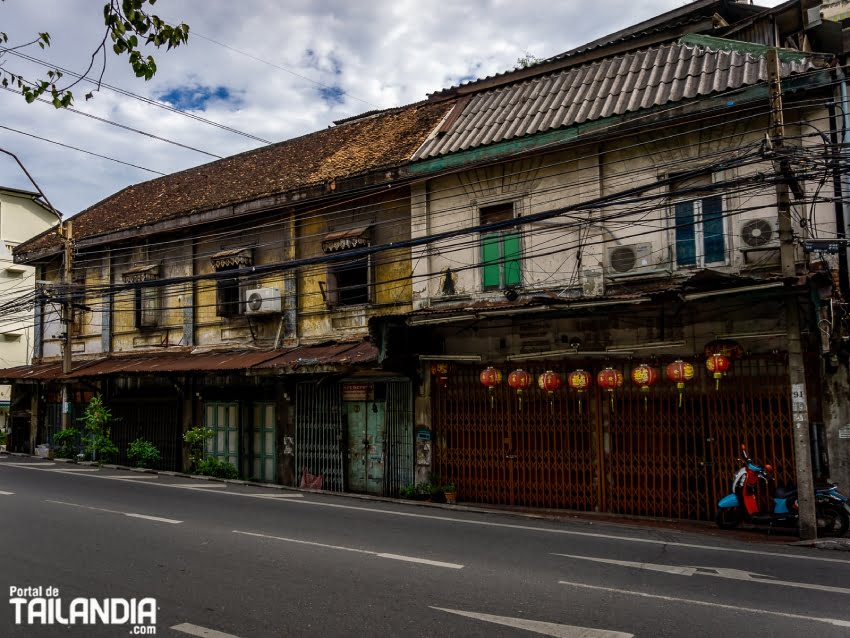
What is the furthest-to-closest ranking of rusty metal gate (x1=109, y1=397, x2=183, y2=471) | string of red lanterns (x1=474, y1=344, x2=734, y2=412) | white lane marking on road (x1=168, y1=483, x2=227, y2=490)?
rusty metal gate (x1=109, y1=397, x2=183, y2=471) → white lane marking on road (x1=168, y1=483, x2=227, y2=490) → string of red lanterns (x1=474, y1=344, x2=734, y2=412)

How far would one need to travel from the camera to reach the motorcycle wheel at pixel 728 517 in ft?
35.1

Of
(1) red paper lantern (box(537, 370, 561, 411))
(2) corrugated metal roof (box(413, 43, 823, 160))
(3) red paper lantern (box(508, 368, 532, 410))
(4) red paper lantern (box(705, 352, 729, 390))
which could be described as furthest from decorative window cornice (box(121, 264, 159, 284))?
(4) red paper lantern (box(705, 352, 729, 390))

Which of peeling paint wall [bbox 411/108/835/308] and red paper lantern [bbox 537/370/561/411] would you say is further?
red paper lantern [bbox 537/370/561/411]

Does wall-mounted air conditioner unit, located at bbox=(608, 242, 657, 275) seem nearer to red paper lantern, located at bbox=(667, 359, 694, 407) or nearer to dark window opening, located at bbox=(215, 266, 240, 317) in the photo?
red paper lantern, located at bbox=(667, 359, 694, 407)

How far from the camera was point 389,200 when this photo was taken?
15.6 metres

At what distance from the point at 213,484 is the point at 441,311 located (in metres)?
7.36

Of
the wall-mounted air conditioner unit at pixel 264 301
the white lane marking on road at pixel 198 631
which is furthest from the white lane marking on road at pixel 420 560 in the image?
the wall-mounted air conditioner unit at pixel 264 301

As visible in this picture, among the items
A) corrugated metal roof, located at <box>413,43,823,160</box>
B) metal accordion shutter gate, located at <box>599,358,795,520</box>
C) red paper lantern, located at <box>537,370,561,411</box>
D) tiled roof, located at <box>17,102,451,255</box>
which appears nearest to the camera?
metal accordion shutter gate, located at <box>599,358,795,520</box>

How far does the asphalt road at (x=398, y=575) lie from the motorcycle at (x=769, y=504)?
69cm

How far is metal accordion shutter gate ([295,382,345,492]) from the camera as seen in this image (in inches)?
633

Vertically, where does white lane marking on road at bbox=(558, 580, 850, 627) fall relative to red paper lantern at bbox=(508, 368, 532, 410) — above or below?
below

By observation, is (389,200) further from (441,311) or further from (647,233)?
(647,233)

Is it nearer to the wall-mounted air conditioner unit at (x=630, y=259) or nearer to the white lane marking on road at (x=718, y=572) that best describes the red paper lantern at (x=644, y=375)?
the wall-mounted air conditioner unit at (x=630, y=259)

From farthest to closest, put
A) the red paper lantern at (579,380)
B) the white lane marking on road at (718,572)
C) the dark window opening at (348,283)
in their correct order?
the dark window opening at (348,283) < the red paper lantern at (579,380) < the white lane marking on road at (718,572)
